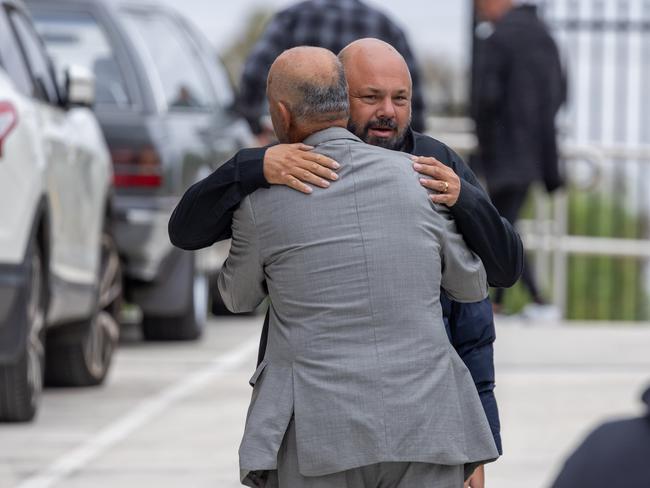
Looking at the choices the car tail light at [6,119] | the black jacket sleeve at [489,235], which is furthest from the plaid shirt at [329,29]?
the black jacket sleeve at [489,235]

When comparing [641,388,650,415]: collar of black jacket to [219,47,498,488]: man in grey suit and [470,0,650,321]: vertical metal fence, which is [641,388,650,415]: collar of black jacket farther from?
[470,0,650,321]: vertical metal fence

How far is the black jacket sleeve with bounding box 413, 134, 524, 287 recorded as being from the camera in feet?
12.0

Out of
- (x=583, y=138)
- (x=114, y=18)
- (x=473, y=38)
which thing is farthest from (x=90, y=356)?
(x=583, y=138)

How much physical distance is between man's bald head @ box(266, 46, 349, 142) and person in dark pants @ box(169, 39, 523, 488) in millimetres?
58

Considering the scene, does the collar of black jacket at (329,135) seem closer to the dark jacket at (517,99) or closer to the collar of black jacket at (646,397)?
the collar of black jacket at (646,397)

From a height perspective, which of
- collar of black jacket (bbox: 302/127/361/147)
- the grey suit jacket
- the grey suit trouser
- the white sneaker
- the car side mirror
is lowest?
the white sneaker

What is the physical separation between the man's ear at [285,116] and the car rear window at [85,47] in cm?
756

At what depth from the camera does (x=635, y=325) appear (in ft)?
44.1

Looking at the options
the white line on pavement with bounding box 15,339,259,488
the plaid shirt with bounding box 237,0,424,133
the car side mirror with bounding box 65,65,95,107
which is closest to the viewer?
the white line on pavement with bounding box 15,339,259,488

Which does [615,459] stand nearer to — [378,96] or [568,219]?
[378,96]

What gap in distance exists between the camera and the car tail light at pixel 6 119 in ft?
24.4

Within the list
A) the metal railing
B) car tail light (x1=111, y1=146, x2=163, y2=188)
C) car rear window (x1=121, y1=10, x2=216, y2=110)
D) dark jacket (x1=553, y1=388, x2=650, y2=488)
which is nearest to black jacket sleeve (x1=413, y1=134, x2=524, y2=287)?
dark jacket (x1=553, y1=388, x2=650, y2=488)

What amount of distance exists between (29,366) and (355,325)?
447 centimetres

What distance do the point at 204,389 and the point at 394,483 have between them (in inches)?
235
